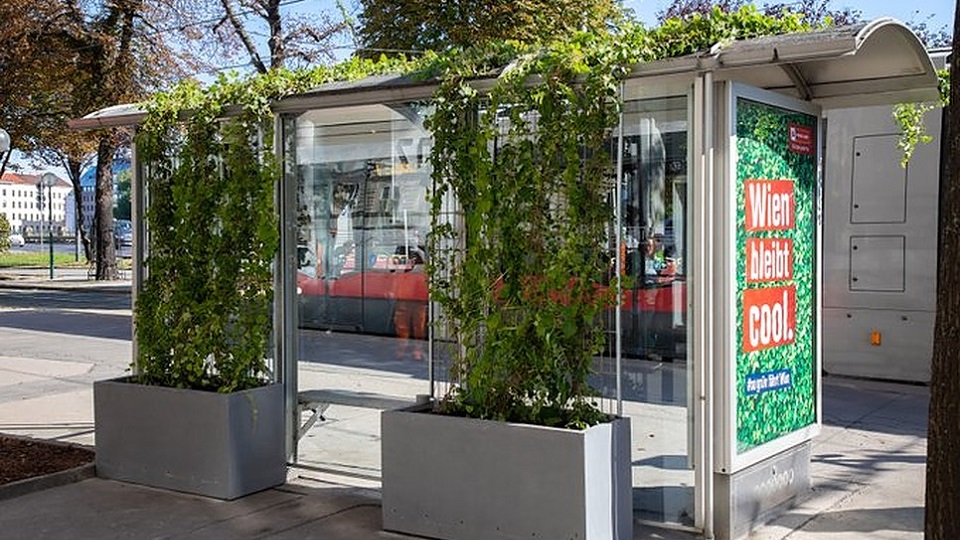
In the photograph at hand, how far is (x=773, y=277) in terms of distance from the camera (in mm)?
5531

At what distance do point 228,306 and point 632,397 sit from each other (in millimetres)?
2490

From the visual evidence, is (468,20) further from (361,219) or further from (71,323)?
(361,219)

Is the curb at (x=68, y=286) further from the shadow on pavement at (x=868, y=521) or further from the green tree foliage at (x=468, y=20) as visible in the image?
the shadow on pavement at (x=868, y=521)

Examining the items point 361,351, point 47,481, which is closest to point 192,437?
point 47,481

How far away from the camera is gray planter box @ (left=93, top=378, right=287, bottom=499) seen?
6.04m

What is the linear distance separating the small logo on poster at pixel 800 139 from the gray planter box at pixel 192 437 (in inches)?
132

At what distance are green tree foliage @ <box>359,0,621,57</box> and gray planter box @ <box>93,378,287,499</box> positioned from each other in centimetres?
1384

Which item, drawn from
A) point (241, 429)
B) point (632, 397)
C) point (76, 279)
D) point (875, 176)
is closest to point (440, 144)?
point (632, 397)

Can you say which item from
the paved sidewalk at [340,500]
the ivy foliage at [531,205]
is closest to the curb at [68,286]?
the paved sidewalk at [340,500]

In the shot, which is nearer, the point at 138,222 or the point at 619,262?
the point at 619,262

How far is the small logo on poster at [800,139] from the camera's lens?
18.6 feet

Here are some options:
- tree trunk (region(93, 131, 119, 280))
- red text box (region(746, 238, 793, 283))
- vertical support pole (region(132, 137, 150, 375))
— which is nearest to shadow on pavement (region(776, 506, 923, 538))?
red text box (region(746, 238, 793, 283))

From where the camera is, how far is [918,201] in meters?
10.3

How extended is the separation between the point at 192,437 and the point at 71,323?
41.2 ft
